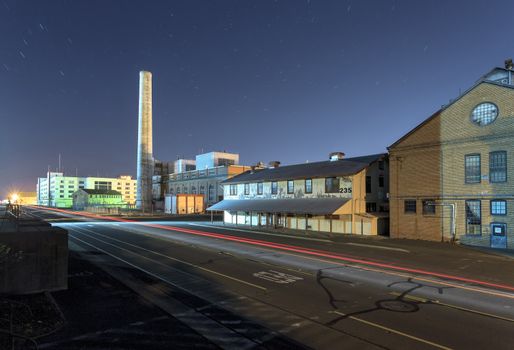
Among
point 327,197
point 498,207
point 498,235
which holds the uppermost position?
point 327,197

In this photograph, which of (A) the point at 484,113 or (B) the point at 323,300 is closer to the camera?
(B) the point at 323,300

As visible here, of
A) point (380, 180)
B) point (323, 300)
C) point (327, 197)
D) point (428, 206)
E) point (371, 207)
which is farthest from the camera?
point (380, 180)

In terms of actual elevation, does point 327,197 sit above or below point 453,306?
above

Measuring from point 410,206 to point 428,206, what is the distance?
71.1 inches

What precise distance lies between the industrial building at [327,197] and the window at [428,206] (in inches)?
209

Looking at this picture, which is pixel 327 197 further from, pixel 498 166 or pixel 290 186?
pixel 498 166

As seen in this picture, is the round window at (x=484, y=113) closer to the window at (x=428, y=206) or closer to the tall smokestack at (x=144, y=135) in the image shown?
the window at (x=428, y=206)

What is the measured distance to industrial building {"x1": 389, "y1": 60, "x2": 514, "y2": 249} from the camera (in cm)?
2642

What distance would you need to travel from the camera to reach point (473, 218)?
2783 centimetres

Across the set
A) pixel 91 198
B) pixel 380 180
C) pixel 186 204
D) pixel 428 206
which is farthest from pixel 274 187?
pixel 91 198

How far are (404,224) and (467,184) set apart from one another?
658 cm

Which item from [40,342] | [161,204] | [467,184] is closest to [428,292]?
[40,342]

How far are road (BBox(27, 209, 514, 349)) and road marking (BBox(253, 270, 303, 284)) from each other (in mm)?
43

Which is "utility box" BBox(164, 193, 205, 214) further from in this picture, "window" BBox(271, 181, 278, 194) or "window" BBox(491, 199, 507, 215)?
"window" BBox(491, 199, 507, 215)
